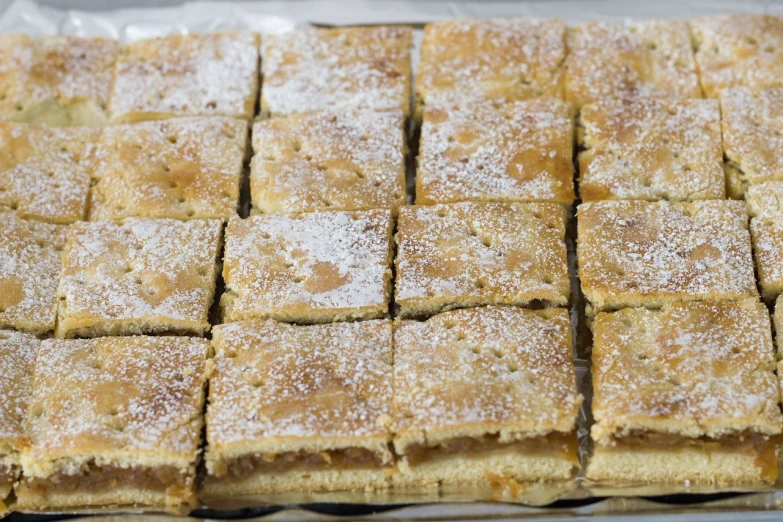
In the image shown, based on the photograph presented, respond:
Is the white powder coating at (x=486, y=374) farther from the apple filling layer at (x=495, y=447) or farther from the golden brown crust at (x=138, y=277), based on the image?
the golden brown crust at (x=138, y=277)

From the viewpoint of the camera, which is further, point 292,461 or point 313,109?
point 313,109

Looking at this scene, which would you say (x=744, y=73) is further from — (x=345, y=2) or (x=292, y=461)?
(x=292, y=461)

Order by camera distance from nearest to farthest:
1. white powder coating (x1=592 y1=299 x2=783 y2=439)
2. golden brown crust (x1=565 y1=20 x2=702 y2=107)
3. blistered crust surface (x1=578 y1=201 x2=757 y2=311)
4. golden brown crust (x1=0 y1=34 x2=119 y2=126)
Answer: white powder coating (x1=592 y1=299 x2=783 y2=439), blistered crust surface (x1=578 y1=201 x2=757 y2=311), golden brown crust (x1=565 y1=20 x2=702 y2=107), golden brown crust (x1=0 y1=34 x2=119 y2=126)

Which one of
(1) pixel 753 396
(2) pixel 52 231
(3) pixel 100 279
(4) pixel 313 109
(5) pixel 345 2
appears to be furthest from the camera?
(5) pixel 345 2

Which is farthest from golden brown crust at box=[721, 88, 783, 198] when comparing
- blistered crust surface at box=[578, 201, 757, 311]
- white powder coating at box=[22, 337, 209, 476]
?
white powder coating at box=[22, 337, 209, 476]

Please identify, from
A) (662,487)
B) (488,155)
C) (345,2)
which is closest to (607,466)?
(662,487)

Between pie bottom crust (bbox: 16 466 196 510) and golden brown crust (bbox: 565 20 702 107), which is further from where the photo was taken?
golden brown crust (bbox: 565 20 702 107)

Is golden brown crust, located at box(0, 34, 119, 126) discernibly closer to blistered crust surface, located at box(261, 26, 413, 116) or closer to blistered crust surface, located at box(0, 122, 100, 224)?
blistered crust surface, located at box(0, 122, 100, 224)
